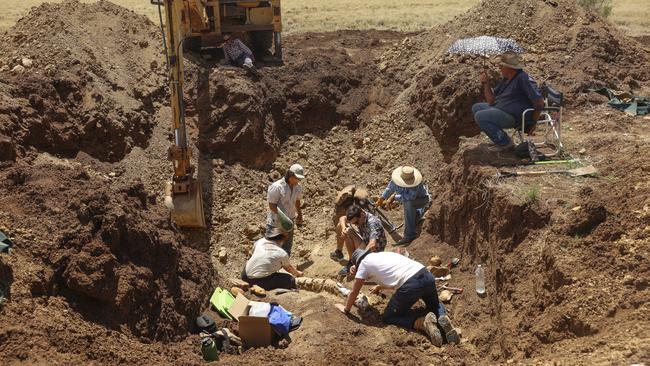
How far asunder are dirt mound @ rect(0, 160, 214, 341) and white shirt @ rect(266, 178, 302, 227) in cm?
166

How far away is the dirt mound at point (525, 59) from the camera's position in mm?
14023

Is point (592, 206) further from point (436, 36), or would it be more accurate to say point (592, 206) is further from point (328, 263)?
point (436, 36)

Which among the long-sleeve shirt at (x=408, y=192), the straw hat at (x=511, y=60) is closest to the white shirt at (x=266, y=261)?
the long-sleeve shirt at (x=408, y=192)

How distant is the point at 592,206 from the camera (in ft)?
28.7

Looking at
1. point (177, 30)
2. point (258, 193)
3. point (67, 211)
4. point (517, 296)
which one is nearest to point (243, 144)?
point (258, 193)

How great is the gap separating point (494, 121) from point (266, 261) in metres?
3.75

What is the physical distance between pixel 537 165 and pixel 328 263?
3.50 meters

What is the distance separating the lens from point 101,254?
8672 millimetres

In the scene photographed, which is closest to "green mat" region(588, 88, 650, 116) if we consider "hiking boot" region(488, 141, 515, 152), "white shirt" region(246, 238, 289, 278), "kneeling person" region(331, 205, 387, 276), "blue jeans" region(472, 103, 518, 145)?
"hiking boot" region(488, 141, 515, 152)

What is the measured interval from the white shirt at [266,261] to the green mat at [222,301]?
503 mm

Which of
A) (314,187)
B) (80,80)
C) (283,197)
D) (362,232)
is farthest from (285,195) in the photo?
(80,80)

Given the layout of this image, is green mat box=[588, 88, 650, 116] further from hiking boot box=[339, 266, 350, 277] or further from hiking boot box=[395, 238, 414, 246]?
hiking boot box=[339, 266, 350, 277]

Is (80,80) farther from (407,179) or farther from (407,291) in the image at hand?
(407,291)

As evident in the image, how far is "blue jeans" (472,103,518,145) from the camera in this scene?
11.1 m
